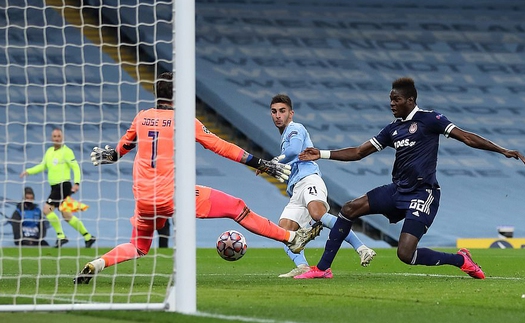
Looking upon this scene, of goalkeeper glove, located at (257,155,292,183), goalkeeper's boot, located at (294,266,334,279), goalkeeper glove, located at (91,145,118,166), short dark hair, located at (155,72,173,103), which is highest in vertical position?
short dark hair, located at (155,72,173,103)

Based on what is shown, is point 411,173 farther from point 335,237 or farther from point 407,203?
point 335,237

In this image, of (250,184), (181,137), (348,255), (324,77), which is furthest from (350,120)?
(181,137)

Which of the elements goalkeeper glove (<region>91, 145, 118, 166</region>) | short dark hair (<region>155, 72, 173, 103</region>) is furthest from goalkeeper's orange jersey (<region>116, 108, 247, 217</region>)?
goalkeeper glove (<region>91, 145, 118, 166</region>)

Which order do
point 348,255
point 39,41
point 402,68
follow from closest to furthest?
point 348,255
point 39,41
point 402,68

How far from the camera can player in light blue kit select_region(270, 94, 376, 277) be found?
10031 millimetres

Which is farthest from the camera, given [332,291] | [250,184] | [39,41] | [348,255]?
[39,41]

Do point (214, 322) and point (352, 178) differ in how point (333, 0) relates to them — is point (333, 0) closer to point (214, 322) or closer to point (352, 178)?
point (352, 178)

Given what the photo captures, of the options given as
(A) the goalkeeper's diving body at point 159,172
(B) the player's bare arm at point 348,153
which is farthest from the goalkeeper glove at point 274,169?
(B) the player's bare arm at point 348,153

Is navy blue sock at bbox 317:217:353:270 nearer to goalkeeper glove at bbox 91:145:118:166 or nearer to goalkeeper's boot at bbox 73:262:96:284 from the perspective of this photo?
goalkeeper glove at bbox 91:145:118:166

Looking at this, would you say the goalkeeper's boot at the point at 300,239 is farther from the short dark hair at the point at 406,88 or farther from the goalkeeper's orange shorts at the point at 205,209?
the short dark hair at the point at 406,88

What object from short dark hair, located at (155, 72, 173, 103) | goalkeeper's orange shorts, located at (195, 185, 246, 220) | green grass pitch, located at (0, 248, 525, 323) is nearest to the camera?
green grass pitch, located at (0, 248, 525, 323)

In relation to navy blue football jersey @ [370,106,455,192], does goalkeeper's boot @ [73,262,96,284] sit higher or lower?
lower

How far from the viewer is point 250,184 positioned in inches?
858

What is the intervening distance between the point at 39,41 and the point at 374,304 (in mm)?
18482
